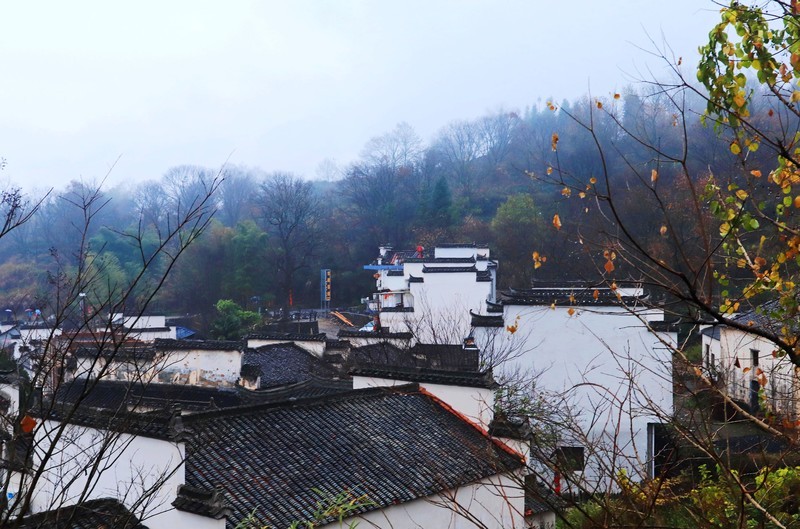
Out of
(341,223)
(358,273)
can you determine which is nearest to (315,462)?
(358,273)

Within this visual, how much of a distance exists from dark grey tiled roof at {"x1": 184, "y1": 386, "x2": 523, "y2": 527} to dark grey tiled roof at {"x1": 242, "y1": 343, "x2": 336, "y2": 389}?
8.26 metres

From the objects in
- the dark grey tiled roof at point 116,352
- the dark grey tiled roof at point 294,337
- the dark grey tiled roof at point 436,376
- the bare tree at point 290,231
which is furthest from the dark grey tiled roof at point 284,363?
the bare tree at point 290,231

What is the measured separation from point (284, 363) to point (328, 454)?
1038 centimetres

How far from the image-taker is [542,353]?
48.0ft

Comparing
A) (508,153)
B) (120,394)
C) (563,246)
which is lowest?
(120,394)

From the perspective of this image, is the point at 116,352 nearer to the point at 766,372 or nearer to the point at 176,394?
the point at 766,372

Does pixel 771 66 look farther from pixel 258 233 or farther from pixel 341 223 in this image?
pixel 341 223

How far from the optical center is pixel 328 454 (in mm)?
7402

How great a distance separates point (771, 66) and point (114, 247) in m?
39.7

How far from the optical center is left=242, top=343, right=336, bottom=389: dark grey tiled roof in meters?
16.8

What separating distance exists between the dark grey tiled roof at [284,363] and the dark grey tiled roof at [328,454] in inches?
325

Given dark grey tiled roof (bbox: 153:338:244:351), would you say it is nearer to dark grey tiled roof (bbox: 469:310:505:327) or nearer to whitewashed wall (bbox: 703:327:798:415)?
dark grey tiled roof (bbox: 469:310:505:327)

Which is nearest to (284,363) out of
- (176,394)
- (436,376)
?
(176,394)

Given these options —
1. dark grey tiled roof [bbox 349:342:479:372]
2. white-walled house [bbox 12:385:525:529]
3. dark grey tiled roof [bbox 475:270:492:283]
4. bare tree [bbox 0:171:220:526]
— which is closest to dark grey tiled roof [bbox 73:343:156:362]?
bare tree [bbox 0:171:220:526]
